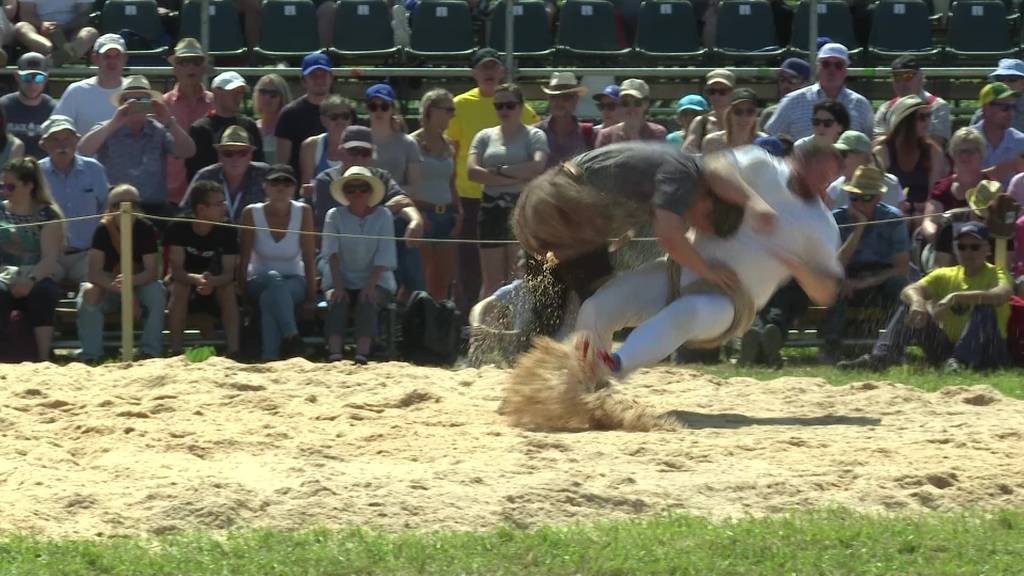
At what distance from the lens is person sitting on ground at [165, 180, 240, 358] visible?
11.8 m

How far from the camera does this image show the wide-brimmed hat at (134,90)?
12430 mm

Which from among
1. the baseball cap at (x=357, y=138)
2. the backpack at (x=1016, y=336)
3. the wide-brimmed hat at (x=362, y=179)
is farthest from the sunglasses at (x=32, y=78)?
the backpack at (x=1016, y=336)

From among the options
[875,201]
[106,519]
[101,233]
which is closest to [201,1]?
[101,233]

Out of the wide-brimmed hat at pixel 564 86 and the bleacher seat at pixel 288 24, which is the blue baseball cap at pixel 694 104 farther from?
the bleacher seat at pixel 288 24

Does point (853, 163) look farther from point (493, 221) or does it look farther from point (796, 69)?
point (493, 221)

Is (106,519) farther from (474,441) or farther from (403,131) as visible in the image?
(403,131)

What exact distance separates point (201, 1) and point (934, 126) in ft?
20.5

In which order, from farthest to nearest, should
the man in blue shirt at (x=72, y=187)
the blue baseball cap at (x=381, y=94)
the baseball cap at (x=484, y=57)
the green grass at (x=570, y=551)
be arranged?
the baseball cap at (x=484, y=57), the blue baseball cap at (x=381, y=94), the man in blue shirt at (x=72, y=187), the green grass at (x=570, y=551)

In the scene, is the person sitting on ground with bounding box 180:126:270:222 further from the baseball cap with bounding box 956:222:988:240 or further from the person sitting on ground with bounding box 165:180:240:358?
the baseball cap with bounding box 956:222:988:240

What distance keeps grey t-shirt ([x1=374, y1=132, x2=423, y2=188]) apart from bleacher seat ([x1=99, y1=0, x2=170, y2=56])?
369 cm

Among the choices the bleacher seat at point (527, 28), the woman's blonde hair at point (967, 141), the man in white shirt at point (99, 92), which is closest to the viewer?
the woman's blonde hair at point (967, 141)

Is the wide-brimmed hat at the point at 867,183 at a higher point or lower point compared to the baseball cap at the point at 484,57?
lower

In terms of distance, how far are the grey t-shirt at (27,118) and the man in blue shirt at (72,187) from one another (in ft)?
2.96

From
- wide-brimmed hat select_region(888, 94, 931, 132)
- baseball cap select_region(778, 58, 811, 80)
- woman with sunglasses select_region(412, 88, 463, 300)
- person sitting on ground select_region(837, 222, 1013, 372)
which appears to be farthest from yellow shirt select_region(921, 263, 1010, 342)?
woman with sunglasses select_region(412, 88, 463, 300)
